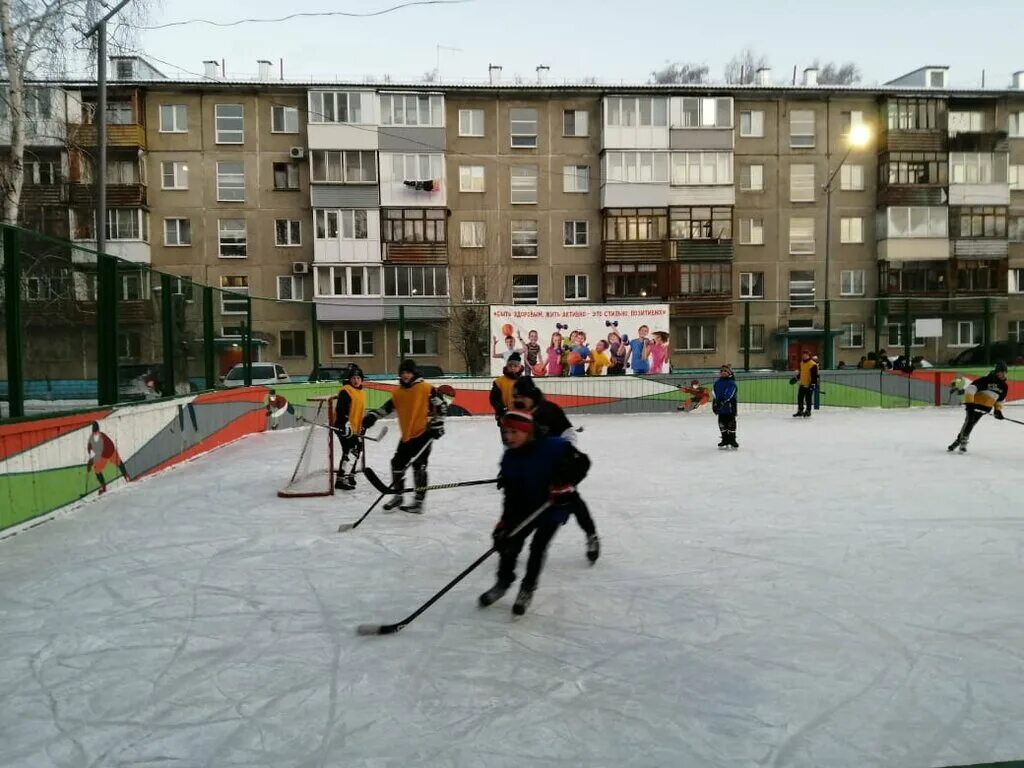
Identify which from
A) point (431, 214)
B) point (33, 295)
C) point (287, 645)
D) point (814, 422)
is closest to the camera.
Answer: point (287, 645)

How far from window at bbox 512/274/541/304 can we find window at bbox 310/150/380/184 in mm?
7732

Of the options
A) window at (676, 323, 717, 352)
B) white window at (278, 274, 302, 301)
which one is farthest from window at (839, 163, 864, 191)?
white window at (278, 274, 302, 301)

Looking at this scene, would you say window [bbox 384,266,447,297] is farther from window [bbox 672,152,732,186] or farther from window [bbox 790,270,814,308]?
window [bbox 790,270,814,308]

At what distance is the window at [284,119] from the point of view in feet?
115

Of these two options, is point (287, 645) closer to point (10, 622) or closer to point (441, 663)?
point (441, 663)

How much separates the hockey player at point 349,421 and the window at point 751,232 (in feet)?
101

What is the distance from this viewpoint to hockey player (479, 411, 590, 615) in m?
4.88

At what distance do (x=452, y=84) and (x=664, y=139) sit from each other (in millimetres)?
9904

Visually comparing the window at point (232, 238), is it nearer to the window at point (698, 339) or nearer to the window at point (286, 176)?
the window at point (286, 176)

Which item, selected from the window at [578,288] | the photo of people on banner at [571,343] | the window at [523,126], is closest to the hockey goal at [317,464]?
the photo of people on banner at [571,343]

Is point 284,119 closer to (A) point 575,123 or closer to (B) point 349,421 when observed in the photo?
(A) point 575,123

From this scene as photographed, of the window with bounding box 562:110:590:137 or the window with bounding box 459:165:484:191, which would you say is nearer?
the window with bounding box 459:165:484:191

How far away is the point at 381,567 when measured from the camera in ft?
19.9

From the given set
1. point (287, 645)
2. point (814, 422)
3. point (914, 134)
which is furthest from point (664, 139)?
point (287, 645)
